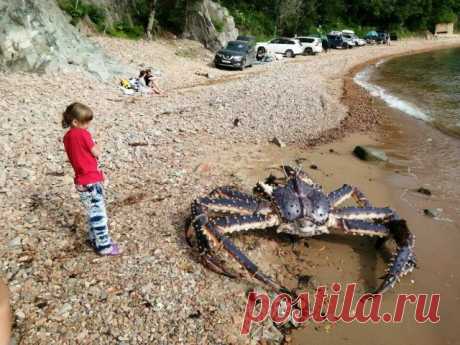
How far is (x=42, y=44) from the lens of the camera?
1542cm

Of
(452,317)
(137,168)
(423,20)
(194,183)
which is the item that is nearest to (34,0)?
(137,168)

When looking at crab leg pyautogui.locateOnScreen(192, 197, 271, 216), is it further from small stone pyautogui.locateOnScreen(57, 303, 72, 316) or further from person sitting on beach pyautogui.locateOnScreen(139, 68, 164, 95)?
person sitting on beach pyautogui.locateOnScreen(139, 68, 164, 95)

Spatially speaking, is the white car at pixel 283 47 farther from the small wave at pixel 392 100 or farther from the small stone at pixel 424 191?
the small stone at pixel 424 191

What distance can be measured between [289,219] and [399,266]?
150 centimetres

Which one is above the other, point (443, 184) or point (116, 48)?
point (116, 48)

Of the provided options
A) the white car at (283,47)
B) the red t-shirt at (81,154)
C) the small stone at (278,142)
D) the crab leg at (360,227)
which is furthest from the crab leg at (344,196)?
the white car at (283,47)

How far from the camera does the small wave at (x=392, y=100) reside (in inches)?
641

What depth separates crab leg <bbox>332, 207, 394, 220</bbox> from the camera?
5547 millimetres

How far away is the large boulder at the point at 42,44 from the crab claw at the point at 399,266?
14.2m

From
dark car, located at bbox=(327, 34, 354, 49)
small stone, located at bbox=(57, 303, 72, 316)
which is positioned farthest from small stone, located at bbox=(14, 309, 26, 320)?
dark car, located at bbox=(327, 34, 354, 49)

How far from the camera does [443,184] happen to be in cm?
876

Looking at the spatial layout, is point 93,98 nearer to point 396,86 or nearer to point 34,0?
point 34,0

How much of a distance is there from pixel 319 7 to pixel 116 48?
43516 mm

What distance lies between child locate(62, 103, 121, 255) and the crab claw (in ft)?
11.6
